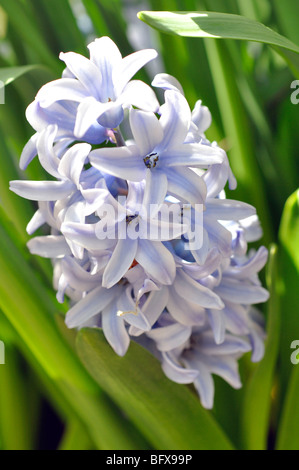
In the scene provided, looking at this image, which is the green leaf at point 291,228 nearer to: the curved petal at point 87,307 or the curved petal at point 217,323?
the curved petal at point 217,323

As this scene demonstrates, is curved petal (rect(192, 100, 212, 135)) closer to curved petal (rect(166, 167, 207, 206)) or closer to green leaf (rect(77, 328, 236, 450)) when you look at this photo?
curved petal (rect(166, 167, 207, 206))

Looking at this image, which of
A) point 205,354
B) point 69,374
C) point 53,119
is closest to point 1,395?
point 69,374

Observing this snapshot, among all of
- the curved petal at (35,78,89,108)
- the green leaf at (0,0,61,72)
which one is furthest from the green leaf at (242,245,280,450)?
the green leaf at (0,0,61,72)

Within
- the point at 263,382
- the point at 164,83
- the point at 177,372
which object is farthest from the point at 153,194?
the point at 263,382

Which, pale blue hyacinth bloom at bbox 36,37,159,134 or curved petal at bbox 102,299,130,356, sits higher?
pale blue hyacinth bloom at bbox 36,37,159,134

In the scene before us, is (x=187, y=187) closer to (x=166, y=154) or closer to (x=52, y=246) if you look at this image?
(x=166, y=154)

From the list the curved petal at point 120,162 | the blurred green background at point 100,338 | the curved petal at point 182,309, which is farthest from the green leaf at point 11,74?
the curved petal at point 182,309
